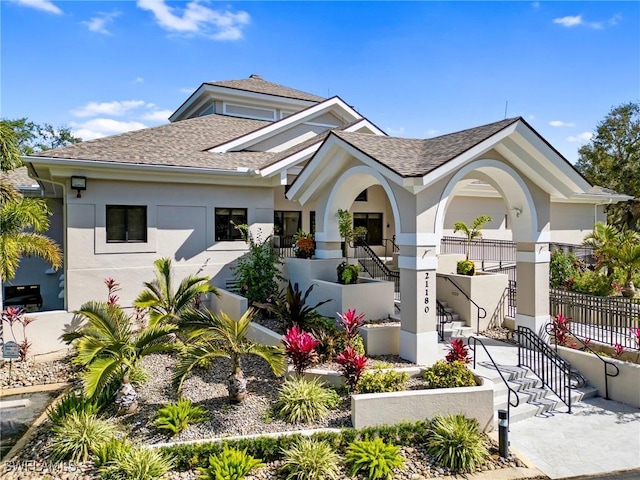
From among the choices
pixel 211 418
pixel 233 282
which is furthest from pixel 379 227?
pixel 211 418

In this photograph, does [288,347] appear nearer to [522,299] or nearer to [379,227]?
[522,299]

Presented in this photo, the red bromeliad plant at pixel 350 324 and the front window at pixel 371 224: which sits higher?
the front window at pixel 371 224

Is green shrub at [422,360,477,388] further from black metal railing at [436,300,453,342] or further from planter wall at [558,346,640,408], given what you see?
planter wall at [558,346,640,408]

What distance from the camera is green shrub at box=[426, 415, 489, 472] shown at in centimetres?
693

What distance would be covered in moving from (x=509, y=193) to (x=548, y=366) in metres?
4.82

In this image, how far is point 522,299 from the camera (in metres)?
12.0

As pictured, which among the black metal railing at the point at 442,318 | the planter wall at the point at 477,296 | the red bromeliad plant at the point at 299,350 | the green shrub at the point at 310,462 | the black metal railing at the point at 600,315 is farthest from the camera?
the planter wall at the point at 477,296

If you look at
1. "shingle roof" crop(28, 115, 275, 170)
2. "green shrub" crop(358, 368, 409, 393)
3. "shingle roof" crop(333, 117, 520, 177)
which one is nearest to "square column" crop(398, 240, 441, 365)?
"green shrub" crop(358, 368, 409, 393)

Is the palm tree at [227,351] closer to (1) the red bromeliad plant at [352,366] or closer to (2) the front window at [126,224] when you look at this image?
(1) the red bromeliad plant at [352,366]

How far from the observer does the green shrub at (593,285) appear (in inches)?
619

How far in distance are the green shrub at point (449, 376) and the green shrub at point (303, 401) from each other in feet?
6.57

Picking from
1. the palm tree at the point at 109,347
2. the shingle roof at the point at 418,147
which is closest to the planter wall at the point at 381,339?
the shingle roof at the point at 418,147

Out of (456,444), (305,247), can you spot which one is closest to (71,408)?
(456,444)

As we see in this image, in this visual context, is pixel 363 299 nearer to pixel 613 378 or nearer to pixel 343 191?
pixel 343 191
